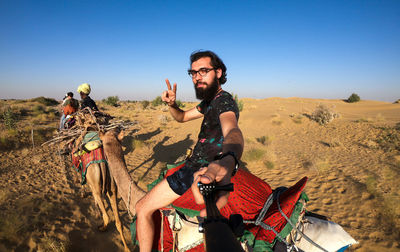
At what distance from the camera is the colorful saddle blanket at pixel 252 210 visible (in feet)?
5.22

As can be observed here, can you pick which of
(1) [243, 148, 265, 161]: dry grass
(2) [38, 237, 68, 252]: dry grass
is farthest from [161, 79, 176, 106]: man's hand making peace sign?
(1) [243, 148, 265, 161]: dry grass

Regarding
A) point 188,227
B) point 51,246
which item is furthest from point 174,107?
point 51,246

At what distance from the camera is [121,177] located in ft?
7.97

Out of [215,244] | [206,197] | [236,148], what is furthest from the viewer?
[236,148]

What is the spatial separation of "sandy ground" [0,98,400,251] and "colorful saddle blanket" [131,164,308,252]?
2.12m

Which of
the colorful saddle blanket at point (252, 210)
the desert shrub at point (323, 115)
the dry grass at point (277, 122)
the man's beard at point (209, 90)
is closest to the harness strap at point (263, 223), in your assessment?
the colorful saddle blanket at point (252, 210)

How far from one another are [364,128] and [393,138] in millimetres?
2334

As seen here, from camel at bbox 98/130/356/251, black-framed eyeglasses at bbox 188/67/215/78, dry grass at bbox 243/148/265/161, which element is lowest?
dry grass at bbox 243/148/265/161

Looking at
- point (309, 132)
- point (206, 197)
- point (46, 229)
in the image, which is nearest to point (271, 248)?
point (206, 197)

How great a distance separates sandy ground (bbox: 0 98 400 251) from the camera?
133 inches

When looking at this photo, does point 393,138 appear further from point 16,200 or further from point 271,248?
point 16,200

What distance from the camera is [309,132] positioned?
12.0 m

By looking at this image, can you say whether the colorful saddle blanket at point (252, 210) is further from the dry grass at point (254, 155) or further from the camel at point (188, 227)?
the dry grass at point (254, 155)

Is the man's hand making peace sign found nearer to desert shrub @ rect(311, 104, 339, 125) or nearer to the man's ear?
the man's ear
